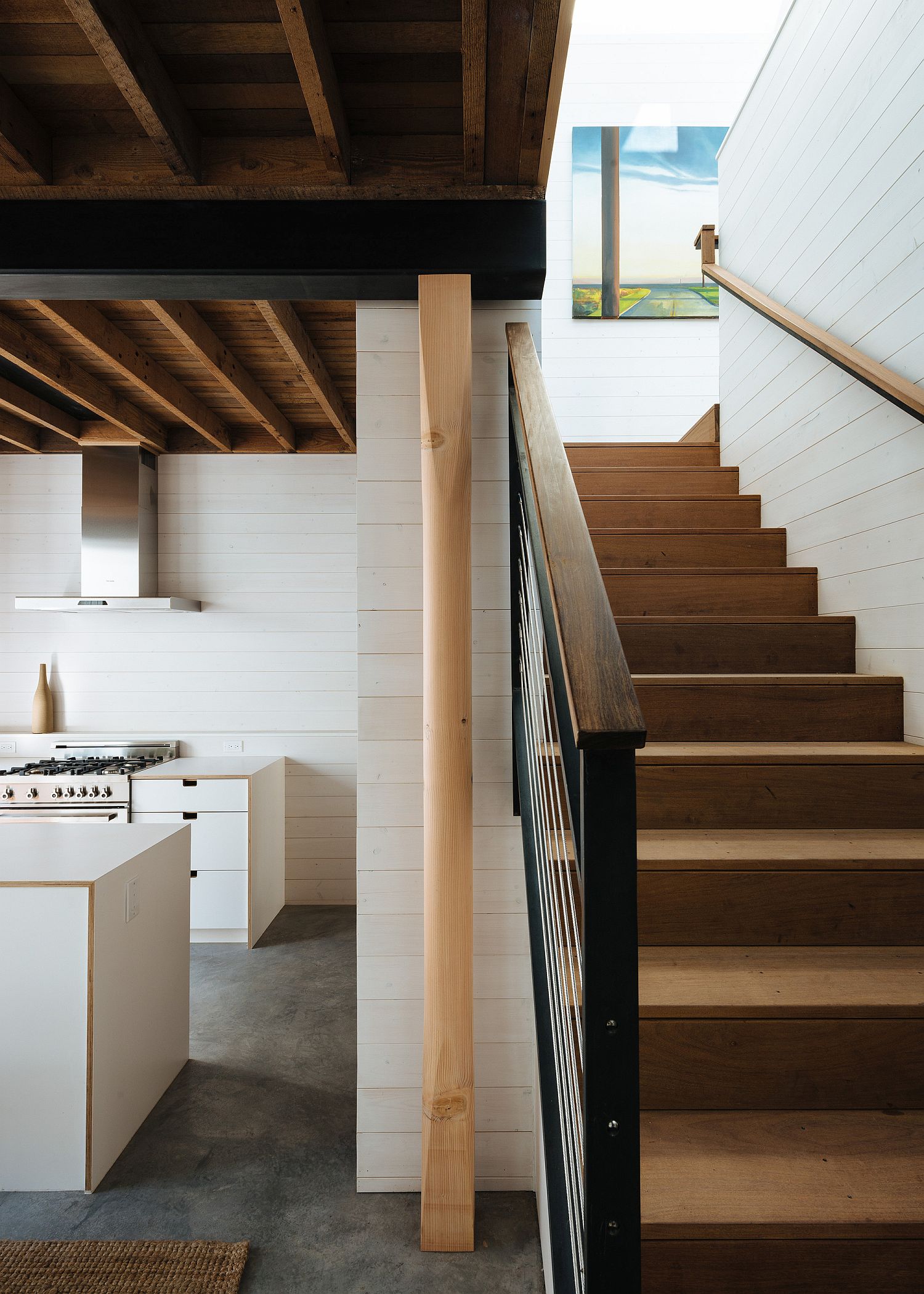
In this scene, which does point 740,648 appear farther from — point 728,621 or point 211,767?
point 211,767

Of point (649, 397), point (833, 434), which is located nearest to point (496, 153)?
point (833, 434)

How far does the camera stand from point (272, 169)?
1.93 meters

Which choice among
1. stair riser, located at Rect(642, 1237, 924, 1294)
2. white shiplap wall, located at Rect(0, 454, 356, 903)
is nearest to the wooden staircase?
stair riser, located at Rect(642, 1237, 924, 1294)

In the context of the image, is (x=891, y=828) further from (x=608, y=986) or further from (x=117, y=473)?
(x=117, y=473)

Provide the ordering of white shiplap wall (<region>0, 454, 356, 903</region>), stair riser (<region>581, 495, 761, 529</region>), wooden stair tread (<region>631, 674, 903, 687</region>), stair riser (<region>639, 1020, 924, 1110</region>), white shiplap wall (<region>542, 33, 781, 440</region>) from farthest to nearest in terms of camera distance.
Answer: white shiplap wall (<region>0, 454, 356, 903</region>) → white shiplap wall (<region>542, 33, 781, 440</region>) → stair riser (<region>581, 495, 761, 529</region>) → wooden stair tread (<region>631, 674, 903, 687</region>) → stair riser (<region>639, 1020, 924, 1110</region>)

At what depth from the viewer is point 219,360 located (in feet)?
10.6

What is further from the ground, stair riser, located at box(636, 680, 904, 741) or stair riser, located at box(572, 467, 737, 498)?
stair riser, located at box(572, 467, 737, 498)

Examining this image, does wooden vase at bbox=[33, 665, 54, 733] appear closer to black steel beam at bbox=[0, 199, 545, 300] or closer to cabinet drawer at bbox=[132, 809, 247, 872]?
cabinet drawer at bbox=[132, 809, 247, 872]

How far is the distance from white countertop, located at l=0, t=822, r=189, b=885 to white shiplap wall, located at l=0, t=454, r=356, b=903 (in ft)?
6.02

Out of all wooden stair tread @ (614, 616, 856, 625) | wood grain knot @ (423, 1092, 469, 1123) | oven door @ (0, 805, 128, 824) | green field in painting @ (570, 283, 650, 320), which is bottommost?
wood grain knot @ (423, 1092, 469, 1123)

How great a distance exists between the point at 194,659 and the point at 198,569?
55 centimetres

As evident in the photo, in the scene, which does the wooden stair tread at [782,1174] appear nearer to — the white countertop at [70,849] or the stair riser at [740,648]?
the stair riser at [740,648]

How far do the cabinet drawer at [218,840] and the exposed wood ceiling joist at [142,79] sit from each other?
10.1ft

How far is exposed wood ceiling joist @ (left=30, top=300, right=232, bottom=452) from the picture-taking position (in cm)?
274
